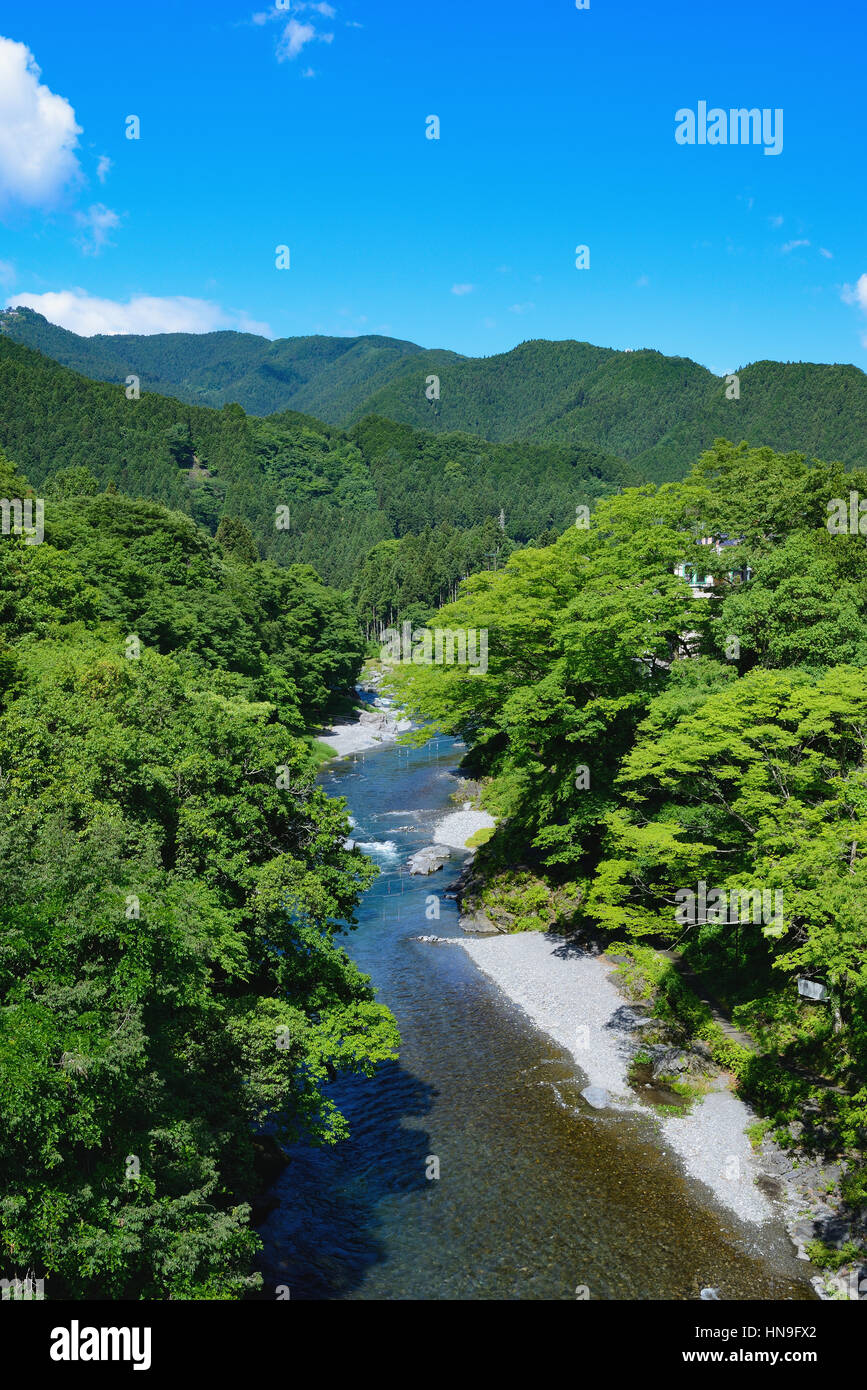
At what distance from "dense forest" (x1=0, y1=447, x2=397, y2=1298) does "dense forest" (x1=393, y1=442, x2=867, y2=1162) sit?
1108 cm

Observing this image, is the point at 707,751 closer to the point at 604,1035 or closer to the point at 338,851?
the point at 604,1035

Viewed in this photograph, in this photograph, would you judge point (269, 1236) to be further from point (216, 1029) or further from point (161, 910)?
point (161, 910)

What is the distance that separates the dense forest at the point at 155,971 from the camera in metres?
12.4

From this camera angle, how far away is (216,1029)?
1891 cm

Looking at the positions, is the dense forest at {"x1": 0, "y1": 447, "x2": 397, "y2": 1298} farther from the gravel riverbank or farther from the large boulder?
the large boulder

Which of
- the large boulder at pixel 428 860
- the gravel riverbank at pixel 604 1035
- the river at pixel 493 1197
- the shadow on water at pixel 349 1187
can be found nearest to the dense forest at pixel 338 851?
the gravel riverbank at pixel 604 1035

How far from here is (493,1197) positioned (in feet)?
73.3

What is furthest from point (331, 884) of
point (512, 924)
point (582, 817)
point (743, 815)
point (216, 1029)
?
point (512, 924)

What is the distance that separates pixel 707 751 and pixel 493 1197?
44.8ft

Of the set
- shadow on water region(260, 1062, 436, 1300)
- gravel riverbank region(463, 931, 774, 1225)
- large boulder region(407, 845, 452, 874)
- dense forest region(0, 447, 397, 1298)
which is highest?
dense forest region(0, 447, 397, 1298)

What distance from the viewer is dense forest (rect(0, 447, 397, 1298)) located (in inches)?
490

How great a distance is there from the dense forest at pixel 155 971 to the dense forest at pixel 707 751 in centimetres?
1108

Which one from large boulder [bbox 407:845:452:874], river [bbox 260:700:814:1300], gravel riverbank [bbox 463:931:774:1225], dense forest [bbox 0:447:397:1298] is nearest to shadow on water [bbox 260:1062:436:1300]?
river [bbox 260:700:814:1300]

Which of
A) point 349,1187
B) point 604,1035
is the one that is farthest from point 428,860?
point 349,1187
